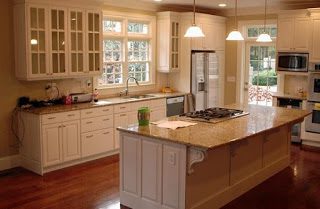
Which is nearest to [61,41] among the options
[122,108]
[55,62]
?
[55,62]

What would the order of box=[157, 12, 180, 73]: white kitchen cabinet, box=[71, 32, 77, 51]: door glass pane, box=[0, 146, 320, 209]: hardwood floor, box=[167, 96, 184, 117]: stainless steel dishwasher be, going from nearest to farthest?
box=[0, 146, 320, 209]: hardwood floor
box=[71, 32, 77, 51]: door glass pane
box=[167, 96, 184, 117]: stainless steel dishwasher
box=[157, 12, 180, 73]: white kitchen cabinet

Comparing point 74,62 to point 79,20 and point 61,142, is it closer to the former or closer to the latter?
point 79,20

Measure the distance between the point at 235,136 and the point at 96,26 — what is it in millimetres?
3426

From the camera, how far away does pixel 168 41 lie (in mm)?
7523

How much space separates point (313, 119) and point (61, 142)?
4.49 m

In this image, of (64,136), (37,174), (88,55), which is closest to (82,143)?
(64,136)

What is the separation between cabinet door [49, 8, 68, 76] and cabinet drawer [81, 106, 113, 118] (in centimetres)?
69

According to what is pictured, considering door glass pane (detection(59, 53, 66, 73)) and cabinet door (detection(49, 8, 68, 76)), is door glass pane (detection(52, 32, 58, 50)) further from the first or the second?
door glass pane (detection(59, 53, 66, 73))

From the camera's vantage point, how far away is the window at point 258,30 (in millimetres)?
8028

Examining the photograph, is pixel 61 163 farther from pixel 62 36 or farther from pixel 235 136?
pixel 235 136

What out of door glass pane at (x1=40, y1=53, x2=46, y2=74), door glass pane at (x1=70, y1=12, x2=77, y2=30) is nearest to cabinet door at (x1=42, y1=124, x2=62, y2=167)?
door glass pane at (x1=40, y1=53, x2=46, y2=74)

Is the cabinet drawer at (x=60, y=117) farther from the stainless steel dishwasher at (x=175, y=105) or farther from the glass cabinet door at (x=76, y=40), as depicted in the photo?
the stainless steel dishwasher at (x=175, y=105)

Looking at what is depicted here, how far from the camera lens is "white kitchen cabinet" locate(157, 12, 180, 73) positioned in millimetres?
7523

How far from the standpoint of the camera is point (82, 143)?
5.79 meters
